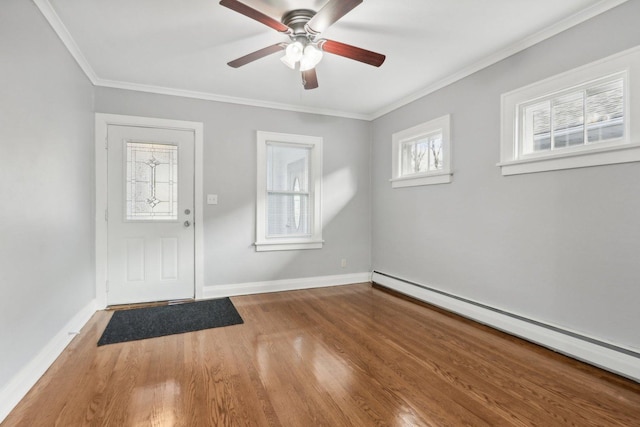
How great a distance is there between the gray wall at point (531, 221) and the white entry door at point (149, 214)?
273 centimetres

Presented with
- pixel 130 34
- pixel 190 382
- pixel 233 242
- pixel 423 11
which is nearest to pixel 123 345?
pixel 190 382

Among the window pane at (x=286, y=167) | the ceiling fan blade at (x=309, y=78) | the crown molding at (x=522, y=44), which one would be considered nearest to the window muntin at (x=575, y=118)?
the crown molding at (x=522, y=44)

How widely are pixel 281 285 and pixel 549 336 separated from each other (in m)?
2.88

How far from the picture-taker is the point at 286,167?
4312 mm

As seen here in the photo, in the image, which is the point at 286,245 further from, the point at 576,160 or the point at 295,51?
the point at 576,160

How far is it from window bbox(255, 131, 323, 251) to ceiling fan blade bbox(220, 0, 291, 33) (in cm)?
203

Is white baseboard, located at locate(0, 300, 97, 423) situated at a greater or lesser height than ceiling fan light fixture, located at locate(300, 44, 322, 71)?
lesser

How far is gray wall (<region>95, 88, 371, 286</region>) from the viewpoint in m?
3.77

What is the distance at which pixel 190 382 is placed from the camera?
78.0 inches

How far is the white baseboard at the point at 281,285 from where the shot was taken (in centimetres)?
385

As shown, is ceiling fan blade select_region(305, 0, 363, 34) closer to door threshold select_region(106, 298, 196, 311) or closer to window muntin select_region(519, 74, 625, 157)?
window muntin select_region(519, 74, 625, 157)

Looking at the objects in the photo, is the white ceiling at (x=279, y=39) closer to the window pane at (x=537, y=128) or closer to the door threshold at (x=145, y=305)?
the window pane at (x=537, y=128)

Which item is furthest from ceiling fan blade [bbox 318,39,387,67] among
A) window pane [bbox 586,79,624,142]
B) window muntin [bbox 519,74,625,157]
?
window pane [bbox 586,79,624,142]

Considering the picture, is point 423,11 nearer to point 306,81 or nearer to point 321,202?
point 306,81
